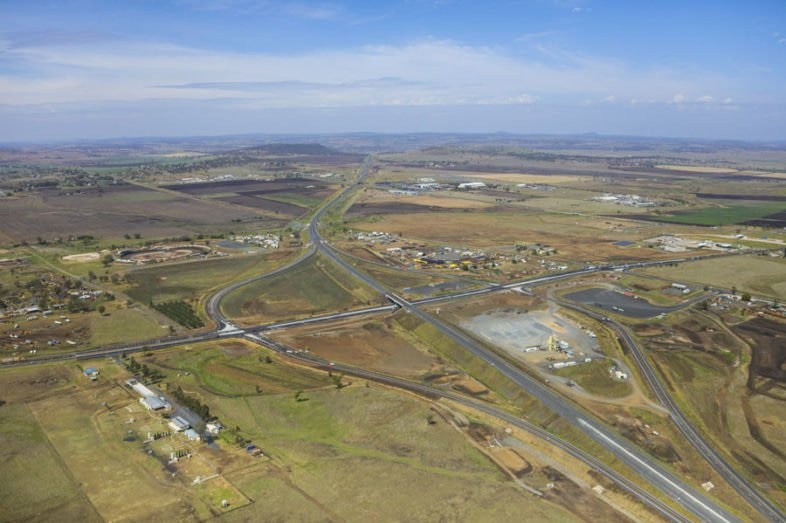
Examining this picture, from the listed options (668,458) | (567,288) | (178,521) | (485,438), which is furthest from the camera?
(567,288)

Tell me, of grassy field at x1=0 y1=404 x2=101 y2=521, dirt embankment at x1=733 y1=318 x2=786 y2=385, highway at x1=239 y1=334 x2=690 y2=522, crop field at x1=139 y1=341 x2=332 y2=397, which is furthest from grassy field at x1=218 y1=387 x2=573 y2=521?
dirt embankment at x1=733 y1=318 x2=786 y2=385

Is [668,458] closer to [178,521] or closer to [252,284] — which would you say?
[178,521]

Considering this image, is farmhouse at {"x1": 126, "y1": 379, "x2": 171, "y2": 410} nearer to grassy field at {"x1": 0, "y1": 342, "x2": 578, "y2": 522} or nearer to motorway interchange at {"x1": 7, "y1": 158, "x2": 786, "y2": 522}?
grassy field at {"x1": 0, "y1": 342, "x2": 578, "y2": 522}

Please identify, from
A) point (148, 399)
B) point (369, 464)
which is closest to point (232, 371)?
point (148, 399)

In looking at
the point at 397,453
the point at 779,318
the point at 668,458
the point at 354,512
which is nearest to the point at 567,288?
the point at 779,318

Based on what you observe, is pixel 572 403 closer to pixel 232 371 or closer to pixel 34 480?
pixel 232 371

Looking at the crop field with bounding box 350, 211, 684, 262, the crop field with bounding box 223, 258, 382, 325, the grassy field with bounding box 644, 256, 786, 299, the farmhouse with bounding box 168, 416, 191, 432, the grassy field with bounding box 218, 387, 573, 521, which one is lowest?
the grassy field with bounding box 218, 387, 573, 521
